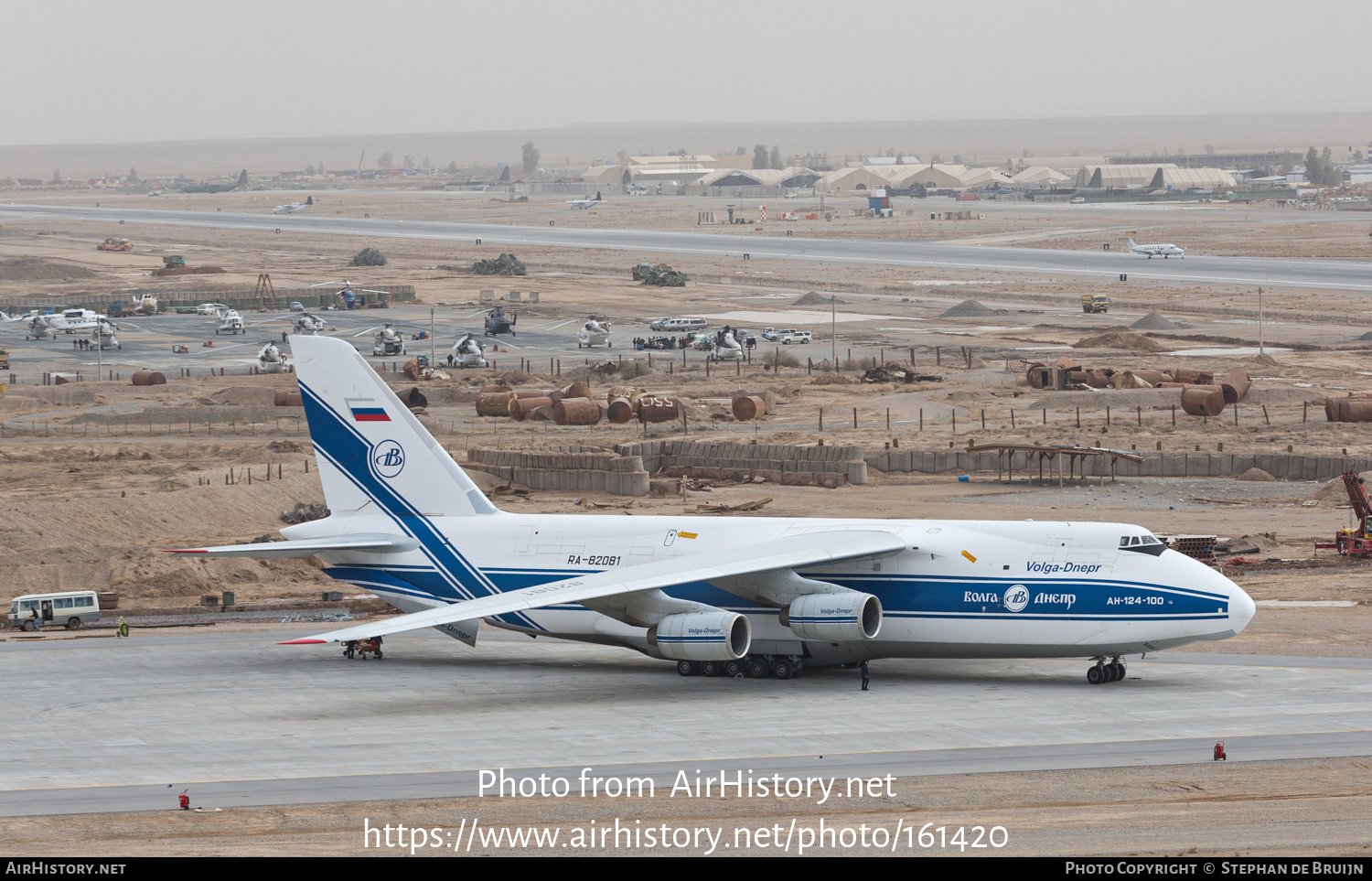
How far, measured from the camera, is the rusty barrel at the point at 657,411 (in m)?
85.4

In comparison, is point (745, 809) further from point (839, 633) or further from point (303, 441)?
point (303, 441)

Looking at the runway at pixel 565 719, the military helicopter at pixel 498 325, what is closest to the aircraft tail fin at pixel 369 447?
the runway at pixel 565 719

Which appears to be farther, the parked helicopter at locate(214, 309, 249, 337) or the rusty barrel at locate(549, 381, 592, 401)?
the parked helicopter at locate(214, 309, 249, 337)

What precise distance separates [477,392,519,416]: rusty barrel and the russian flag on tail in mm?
45113

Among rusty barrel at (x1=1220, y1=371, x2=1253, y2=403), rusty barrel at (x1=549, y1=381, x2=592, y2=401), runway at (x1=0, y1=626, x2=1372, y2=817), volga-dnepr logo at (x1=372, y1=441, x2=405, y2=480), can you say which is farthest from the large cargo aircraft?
rusty barrel at (x1=1220, y1=371, x2=1253, y2=403)

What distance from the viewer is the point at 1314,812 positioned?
1067 inches

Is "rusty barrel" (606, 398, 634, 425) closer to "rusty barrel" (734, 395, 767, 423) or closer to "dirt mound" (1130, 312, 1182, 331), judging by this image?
"rusty barrel" (734, 395, 767, 423)

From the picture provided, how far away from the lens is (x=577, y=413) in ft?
284

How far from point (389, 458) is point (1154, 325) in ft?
289

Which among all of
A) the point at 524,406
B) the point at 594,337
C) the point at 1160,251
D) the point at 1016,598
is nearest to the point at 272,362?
the point at 594,337

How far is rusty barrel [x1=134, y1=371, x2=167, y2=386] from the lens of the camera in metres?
103

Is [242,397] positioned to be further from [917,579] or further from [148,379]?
[917,579]

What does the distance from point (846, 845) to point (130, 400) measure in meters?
80.1

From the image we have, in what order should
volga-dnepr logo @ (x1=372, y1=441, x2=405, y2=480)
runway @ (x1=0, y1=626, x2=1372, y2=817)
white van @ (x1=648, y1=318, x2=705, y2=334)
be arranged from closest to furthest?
runway @ (x1=0, y1=626, x2=1372, y2=817), volga-dnepr logo @ (x1=372, y1=441, x2=405, y2=480), white van @ (x1=648, y1=318, x2=705, y2=334)
